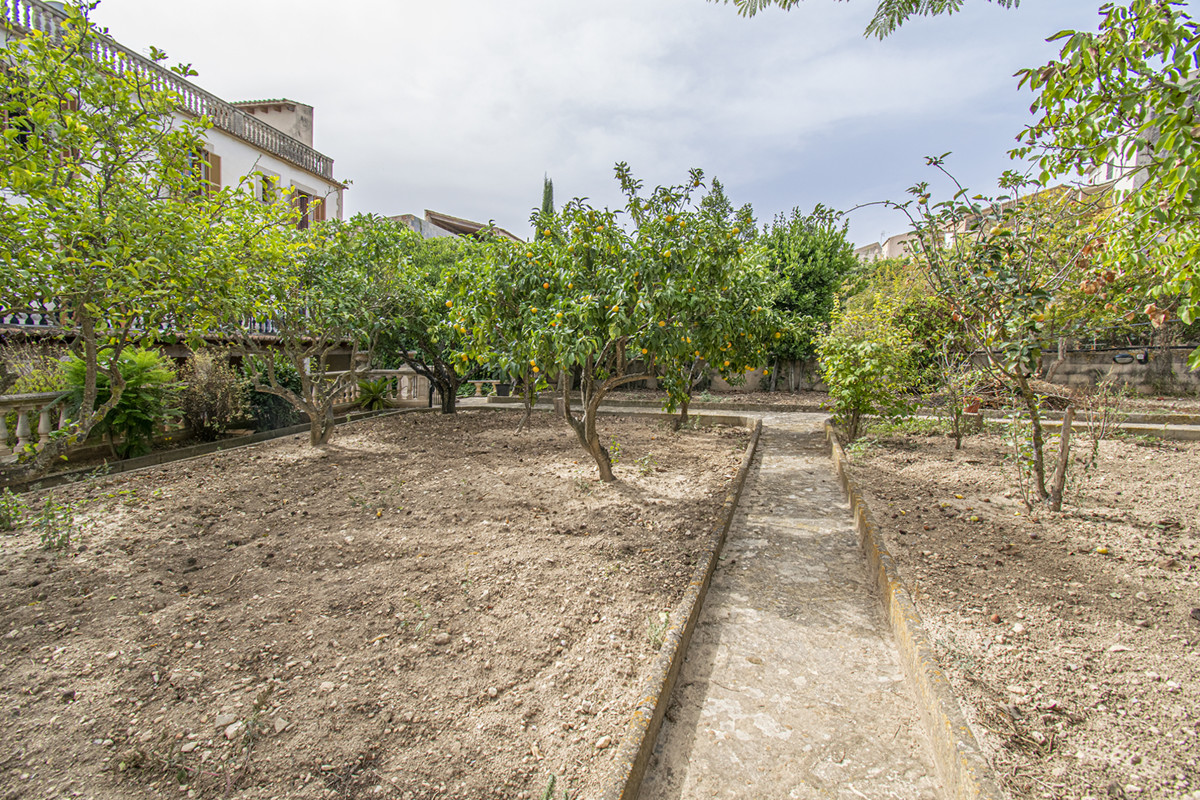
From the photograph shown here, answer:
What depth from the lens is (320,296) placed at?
24.4 ft

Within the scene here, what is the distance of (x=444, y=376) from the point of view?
11680mm

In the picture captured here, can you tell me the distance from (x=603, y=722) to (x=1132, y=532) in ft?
14.8

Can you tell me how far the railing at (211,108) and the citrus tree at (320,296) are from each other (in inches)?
141

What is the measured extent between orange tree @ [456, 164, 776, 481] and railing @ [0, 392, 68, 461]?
513 cm

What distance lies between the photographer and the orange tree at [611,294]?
15.0 feet

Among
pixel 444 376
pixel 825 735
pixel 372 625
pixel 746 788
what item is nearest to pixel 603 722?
pixel 746 788

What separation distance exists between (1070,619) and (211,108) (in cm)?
1851

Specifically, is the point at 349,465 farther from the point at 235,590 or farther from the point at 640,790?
the point at 640,790

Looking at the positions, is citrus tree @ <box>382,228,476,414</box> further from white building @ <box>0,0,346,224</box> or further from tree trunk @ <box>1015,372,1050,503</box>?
tree trunk @ <box>1015,372,1050,503</box>

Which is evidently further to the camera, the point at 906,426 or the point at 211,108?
the point at 211,108

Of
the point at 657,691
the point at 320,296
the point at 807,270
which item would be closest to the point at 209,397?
the point at 320,296

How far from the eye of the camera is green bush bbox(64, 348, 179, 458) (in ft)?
21.8

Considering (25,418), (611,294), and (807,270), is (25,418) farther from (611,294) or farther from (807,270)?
(807,270)

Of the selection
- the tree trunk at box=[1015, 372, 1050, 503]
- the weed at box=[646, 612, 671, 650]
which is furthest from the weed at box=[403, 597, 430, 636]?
the tree trunk at box=[1015, 372, 1050, 503]
